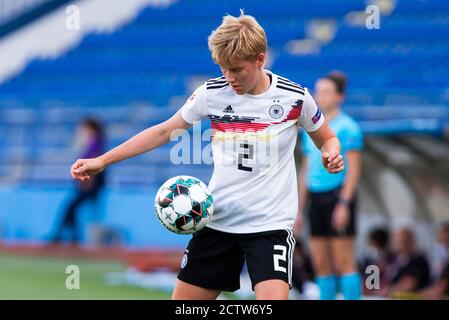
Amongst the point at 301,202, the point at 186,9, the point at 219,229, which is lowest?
the point at 219,229

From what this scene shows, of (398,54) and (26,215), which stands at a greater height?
(398,54)

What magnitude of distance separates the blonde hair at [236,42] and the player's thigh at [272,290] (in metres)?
1.14

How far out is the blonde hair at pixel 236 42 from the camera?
505 centimetres

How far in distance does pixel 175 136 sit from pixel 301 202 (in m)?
3.32

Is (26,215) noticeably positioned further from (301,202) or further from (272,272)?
(272,272)

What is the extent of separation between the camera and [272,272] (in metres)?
5.17

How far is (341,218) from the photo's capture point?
25.9 feet

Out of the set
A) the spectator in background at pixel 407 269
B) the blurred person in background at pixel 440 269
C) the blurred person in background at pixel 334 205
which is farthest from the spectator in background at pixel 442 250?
the blurred person in background at pixel 334 205

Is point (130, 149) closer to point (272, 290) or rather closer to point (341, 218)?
point (272, 290)

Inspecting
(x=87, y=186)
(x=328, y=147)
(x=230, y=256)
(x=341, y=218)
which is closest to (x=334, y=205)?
(x=341, y=218)

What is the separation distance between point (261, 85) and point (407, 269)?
17.9 ft

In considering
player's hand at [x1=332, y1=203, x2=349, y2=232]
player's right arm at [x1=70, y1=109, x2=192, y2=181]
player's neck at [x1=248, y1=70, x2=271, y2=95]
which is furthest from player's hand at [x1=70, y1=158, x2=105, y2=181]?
player's hand at [x1=332, y1=203, x2=349, y2=232]

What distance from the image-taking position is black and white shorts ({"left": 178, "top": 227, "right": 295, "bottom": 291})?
523 centimetres
